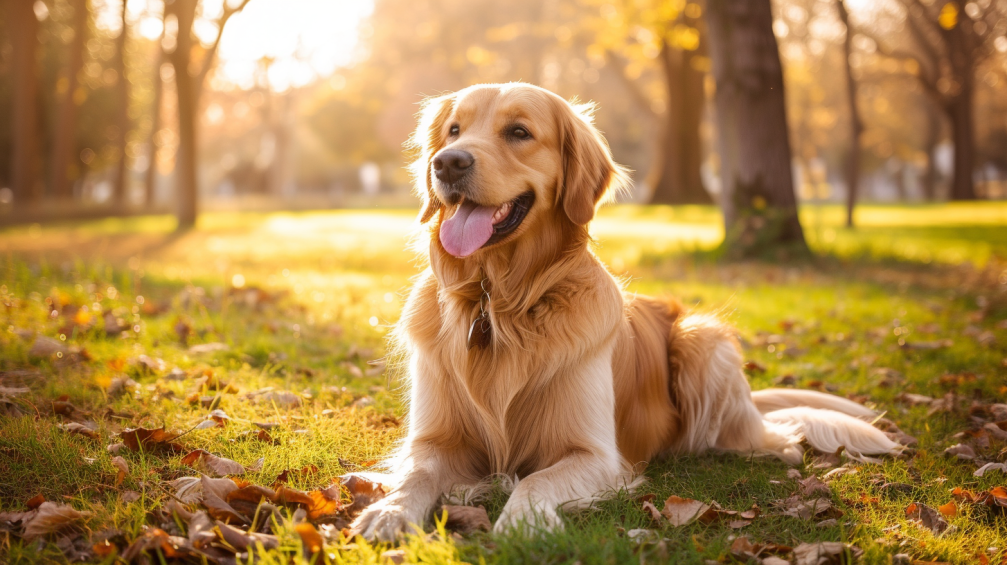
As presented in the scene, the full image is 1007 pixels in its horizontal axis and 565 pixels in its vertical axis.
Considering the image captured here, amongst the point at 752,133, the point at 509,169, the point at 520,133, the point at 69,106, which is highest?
the point at 69,106

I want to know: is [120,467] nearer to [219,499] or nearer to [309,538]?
[219,499]

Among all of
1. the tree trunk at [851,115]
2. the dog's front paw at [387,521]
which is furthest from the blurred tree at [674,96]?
the dog's front paw at [387,521]

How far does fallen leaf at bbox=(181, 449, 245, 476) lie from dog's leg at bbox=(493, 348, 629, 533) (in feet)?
3.96

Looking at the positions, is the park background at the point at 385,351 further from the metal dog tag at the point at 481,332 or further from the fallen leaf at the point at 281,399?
the metal dog tag at the point at 481,332

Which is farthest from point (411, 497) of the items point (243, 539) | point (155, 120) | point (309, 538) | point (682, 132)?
point (155, 120)

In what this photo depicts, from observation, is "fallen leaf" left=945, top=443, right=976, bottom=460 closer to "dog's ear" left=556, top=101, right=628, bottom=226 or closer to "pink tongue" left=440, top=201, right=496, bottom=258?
"dog's ear" left=556, top=101, right=628, bottom=226

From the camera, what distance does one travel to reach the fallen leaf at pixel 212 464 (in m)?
2.98

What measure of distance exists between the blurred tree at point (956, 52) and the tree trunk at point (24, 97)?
955 inches

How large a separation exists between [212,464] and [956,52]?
3058 centimetres

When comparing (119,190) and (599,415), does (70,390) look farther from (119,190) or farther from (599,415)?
(119,190)

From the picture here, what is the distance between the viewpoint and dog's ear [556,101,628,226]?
127 inches

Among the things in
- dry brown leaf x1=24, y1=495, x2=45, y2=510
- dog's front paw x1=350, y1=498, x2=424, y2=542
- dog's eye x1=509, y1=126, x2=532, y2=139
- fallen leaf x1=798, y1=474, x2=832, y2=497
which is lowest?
fallen leaf x1=798, y1=474, x2=832, y2=497

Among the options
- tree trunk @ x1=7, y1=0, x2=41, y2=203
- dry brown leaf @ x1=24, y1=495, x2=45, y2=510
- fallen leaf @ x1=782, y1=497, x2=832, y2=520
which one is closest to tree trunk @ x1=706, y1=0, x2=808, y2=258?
fallen leaf @ x1=782, y1=497, x2=832, y2=520

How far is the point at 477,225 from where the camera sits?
3033 mm
